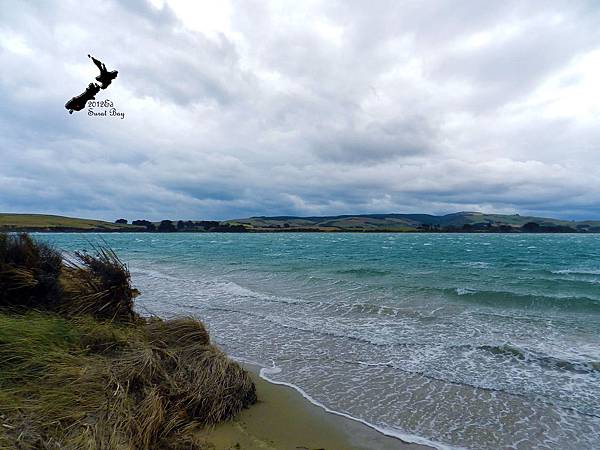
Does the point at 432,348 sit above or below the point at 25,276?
below

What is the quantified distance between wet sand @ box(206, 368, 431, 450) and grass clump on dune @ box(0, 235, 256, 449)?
0.94ft

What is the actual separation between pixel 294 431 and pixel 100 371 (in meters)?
3.14

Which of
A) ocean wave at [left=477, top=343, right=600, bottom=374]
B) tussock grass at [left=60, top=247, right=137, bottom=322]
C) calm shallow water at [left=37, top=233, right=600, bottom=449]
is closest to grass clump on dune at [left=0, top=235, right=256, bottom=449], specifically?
tussock grass at [left=60, top=247, right=137, bottom=322]

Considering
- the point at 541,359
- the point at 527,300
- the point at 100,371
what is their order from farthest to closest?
1. the point at 527,300
2. the point at 541,359
3. the point at 100,371

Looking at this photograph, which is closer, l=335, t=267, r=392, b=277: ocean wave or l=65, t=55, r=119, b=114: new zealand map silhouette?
l=65, t=55, r=119, b=114: new zealand map silhouette

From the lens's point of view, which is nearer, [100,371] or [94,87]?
[100,371]

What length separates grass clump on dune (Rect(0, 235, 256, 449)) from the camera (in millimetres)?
4125

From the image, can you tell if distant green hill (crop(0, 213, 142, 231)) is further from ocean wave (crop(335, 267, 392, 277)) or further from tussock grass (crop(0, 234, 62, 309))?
tussock grass (crop(0, 234, 62, 309))

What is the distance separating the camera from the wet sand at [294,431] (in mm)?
5387

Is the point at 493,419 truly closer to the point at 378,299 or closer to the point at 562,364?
the point at 562,364

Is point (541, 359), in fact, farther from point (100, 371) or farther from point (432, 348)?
point (100, 371)

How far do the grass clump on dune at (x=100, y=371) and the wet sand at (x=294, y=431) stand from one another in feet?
0.94

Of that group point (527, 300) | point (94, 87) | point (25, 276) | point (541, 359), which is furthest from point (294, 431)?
point (527, 300)

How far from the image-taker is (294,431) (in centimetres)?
592
